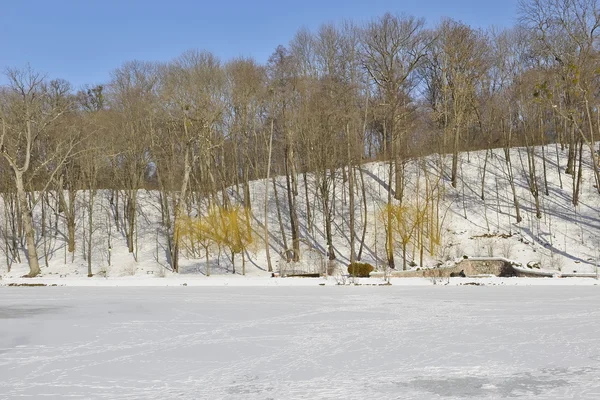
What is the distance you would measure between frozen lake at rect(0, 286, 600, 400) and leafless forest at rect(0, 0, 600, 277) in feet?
52.7

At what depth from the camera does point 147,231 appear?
3825 cm

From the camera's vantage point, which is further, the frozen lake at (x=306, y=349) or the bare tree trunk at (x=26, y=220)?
the bare tree trunk at (x=26, y=220)

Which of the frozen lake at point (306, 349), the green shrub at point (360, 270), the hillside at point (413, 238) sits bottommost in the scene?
the frozen lake at point (306, 349)

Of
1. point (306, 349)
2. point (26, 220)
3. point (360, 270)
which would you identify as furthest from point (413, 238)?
point (306, 349)

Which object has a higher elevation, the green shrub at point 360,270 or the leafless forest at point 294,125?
the leafless forest at point 294,125

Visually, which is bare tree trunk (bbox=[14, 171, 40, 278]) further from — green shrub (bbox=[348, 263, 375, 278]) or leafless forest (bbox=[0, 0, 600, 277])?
green shrub (bbox=[348, 263, 375, 278])

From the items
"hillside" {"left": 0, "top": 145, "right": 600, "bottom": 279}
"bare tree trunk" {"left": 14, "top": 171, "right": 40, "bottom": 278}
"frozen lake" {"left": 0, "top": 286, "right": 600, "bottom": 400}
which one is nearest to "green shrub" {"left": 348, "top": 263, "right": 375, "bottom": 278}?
"hillside" {"left": 0, "top": 145, "right": 600, "bottom": 279}

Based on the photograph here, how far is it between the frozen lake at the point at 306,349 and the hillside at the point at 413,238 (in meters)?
14.4

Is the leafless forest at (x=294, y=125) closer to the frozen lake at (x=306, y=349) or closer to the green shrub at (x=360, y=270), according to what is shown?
the green shrub at (x=360, y=270)

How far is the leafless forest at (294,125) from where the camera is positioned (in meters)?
30.5

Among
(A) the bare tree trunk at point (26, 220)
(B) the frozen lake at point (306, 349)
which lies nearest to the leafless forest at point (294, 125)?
(A) the bare tree trunk at point (26, 220)

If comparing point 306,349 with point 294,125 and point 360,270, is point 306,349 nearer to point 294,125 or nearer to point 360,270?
point 360,270

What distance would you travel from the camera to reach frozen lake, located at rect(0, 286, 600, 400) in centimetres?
617

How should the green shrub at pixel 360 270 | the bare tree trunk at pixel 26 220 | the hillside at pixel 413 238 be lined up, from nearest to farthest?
the green shrub at pixel 360 270, the bare tree trunk at pixel 26 220, the hillside at pixel 413 238
